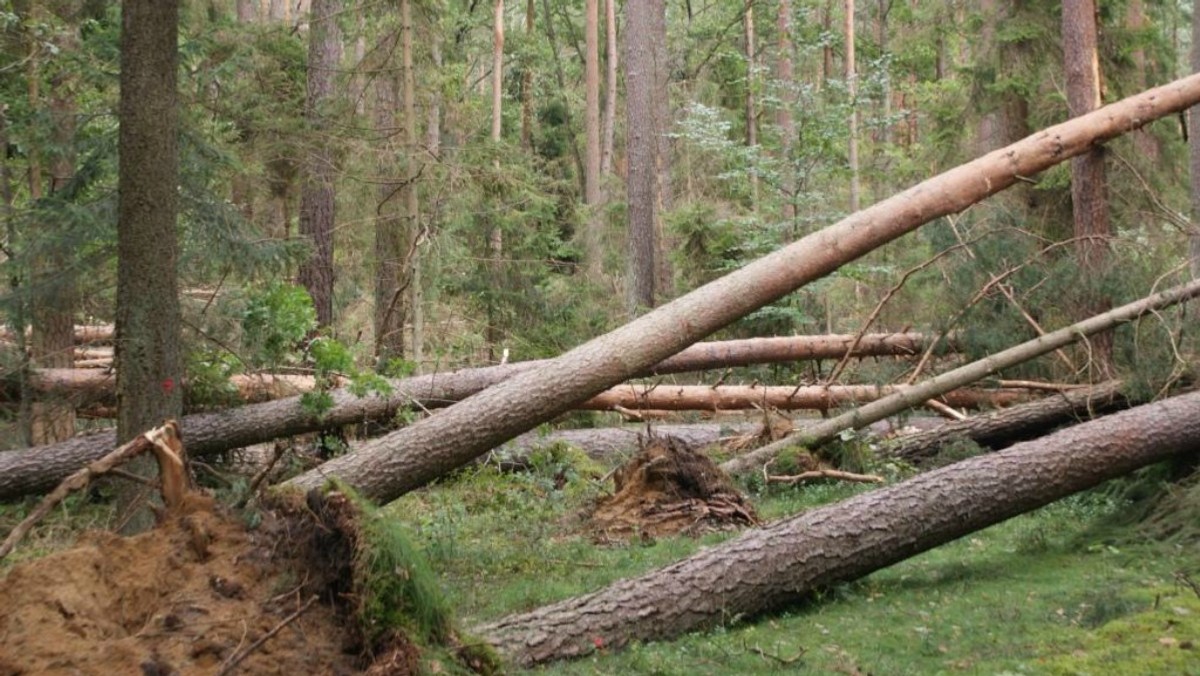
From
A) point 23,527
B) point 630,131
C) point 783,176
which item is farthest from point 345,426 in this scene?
point 783,176

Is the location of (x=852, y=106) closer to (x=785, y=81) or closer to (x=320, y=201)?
(x=785, y=81)

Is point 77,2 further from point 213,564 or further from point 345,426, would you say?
point 213,564

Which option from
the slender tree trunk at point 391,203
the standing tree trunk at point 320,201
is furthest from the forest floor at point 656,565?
the standing tree trunk at point 320,201

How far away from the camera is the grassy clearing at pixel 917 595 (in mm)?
6102

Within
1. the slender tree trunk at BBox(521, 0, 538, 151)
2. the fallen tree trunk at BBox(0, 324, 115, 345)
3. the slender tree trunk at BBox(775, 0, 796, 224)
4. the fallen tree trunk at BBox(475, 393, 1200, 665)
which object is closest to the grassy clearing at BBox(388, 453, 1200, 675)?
the fallen tree trunk at BBox(475, 393, 1200, 665)

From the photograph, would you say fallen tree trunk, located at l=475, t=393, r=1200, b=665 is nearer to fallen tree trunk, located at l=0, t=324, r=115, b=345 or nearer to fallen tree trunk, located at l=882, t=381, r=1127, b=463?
fallen tree trunk, located at l=882, t=381, r=1127, b=463

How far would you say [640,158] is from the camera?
70.0 ft

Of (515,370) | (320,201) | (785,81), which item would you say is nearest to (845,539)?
(515,370)

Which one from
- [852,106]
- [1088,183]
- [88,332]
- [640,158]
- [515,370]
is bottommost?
[515,370]

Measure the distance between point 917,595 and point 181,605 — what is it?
5289 mm

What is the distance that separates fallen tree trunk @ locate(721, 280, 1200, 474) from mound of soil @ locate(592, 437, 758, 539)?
4.60ft

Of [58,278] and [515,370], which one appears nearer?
[58,278]

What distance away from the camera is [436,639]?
4.71m

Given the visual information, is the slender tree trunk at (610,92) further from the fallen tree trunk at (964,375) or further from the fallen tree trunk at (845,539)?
the fallen tree trunk at (845,539)
